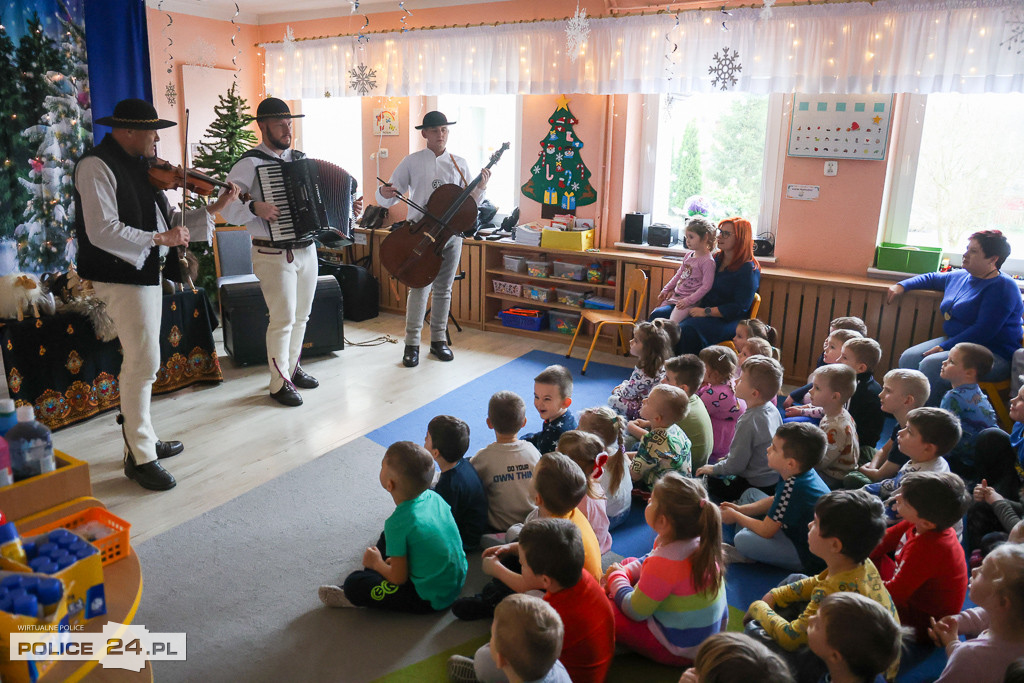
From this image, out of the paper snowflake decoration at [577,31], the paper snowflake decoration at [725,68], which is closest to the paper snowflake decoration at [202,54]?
the paper snowflake decoration at [577,31]

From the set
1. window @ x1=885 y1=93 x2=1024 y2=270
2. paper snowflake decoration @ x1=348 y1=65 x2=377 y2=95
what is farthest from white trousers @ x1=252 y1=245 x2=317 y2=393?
window @ x1=885 y1=93 x2=1024 y2=270

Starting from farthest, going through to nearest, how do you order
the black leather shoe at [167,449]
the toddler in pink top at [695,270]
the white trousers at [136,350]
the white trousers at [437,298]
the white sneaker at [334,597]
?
1. the white trousers at [437,298]
2. the toddler in pink top at [695,270]
3. the black leather shoe at [167,449]
4. the white trousers at [136,350]
5. the white sneaker at [334,597]

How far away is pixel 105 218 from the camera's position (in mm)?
3078

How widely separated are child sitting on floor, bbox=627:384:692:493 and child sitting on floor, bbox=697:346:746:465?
1.62 feet

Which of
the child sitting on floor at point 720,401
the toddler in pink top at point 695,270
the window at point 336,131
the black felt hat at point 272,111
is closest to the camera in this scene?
the child sitting on floor at point 720,401

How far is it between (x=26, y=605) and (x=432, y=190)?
405cm

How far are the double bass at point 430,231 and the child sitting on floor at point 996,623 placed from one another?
12.0 feet

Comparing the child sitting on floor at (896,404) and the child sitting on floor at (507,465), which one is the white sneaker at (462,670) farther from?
the child sitting on floor at (896,404)

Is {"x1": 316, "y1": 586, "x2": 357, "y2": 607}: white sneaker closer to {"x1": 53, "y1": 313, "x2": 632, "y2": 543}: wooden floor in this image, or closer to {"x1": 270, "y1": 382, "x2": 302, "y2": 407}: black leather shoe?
{"x1": 53, "y1": 313, "x2": 632, "y2": 543}: wooden floor

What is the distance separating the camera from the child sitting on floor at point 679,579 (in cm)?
205

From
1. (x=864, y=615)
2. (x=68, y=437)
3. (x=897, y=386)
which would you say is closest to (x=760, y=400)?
(x=897, y=386)

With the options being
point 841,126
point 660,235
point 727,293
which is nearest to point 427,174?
point 660,235

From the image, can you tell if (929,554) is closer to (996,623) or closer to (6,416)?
(996,623)

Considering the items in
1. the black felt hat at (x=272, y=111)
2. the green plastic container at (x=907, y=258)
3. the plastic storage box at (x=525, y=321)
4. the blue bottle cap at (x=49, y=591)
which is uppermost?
the black felt hat at (x=272, y=111)
